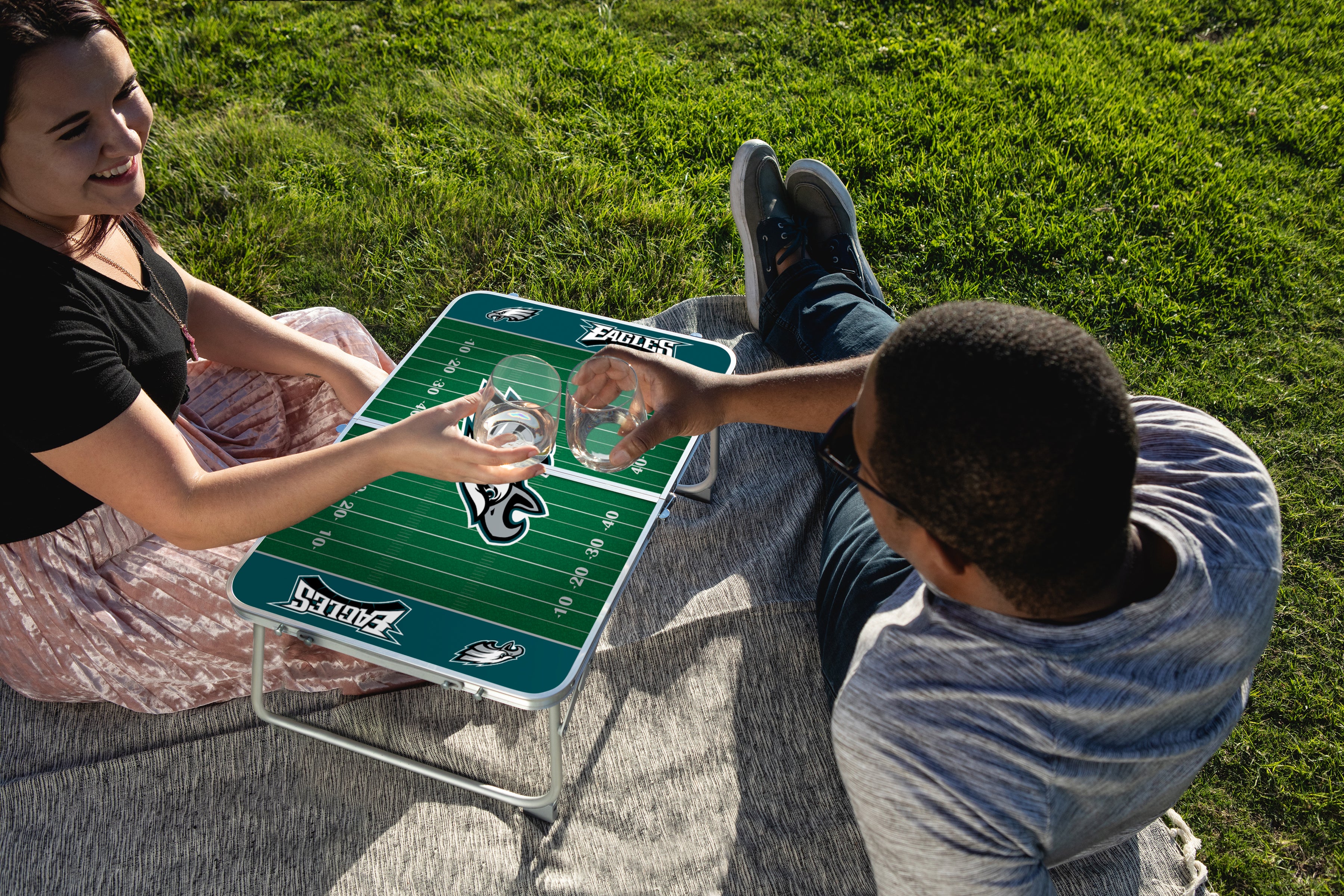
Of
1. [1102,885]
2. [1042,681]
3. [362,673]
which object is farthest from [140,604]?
[1102,885]

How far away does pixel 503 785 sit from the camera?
9.18 ft

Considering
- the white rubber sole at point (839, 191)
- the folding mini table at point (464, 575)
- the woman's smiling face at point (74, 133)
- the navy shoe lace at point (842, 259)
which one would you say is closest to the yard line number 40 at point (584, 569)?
the folding mini table at point (464, 575)

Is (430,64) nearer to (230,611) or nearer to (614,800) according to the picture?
(230,611)

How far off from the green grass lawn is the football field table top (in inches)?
71.3

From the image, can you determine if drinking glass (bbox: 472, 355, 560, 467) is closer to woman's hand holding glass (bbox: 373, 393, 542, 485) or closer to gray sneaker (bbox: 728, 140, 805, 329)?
woman's hand holding glass (bbox: 373, 393, 542, 485)

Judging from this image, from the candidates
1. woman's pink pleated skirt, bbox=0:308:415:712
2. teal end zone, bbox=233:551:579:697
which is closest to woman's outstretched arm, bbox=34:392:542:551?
teal end zone, bbox=233:551:579:697

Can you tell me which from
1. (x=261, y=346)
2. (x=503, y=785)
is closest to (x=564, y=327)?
(x=261, y=346)

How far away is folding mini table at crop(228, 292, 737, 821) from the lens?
2.39m

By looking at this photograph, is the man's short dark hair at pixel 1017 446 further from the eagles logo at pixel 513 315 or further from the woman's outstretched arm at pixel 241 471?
the eagles logo at pixel 513 315

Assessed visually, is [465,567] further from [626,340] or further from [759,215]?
[759,215]

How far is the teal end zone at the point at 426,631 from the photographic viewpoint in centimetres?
234

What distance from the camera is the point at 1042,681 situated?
5.96 feet

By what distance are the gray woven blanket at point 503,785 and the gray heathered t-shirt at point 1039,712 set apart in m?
0.76

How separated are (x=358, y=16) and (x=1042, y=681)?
229 inches
